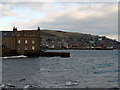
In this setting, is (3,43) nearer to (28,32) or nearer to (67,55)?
(28,32)

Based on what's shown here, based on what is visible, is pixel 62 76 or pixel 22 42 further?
pixel 22 42

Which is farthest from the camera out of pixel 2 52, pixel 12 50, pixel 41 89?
pixel 12 50

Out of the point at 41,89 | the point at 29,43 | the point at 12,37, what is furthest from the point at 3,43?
the point at 41,89

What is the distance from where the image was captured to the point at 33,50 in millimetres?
84625

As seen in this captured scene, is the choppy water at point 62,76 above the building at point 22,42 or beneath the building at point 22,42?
beneath

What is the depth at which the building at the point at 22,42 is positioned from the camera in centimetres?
8431

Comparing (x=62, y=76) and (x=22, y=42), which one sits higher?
(x=22, y=42)

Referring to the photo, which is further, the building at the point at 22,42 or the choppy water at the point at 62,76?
the building at the point at 22,42

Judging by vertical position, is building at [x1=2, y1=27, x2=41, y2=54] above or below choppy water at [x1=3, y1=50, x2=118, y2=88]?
above

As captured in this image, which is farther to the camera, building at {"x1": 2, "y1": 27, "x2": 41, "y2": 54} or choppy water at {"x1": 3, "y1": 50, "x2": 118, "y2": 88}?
building at {"x1": 2, "y1": 27, "x2": 41, "y2": 54}

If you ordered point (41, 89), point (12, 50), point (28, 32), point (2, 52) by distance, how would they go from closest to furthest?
point (41, 89) → point (2, 52) → point (12, 50) → point (28, 32)

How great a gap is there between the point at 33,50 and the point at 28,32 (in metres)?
8.42

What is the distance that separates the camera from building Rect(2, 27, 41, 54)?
277 feet

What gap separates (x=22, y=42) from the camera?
278 feet
